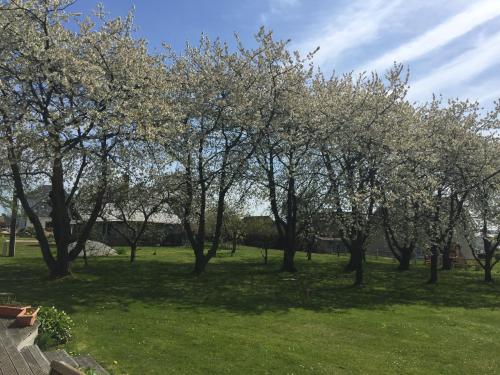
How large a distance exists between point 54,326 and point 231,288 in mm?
11977

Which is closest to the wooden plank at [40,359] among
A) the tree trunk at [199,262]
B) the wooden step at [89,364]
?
the wooden step at [89,364]

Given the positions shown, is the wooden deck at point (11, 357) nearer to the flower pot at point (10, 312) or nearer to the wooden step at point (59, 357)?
the wooden step at point (59, 357)

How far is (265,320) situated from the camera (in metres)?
15.9

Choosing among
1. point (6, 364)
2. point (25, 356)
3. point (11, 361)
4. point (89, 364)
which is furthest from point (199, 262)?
point (6, 364)

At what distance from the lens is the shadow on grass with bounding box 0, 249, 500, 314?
1819cm

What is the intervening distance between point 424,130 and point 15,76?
20974mm

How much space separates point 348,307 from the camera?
62.9 feet

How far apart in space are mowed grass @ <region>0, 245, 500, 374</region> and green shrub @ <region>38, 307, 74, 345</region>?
301mm

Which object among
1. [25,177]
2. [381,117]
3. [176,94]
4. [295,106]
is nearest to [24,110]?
[25,177]

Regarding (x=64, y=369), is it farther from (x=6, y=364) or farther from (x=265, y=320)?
(x=265, y=320)

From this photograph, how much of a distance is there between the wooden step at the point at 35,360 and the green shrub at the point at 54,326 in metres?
1.80

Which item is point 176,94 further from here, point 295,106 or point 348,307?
point 348,307

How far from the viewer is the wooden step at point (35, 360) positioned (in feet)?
24.2

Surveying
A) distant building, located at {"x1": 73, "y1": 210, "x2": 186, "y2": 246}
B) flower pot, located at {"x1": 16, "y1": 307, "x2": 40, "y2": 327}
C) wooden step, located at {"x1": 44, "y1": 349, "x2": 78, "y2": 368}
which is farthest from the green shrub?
distant building, located at {"x1": 73, "y1": 210, "x2": 186, "y2": 246}
